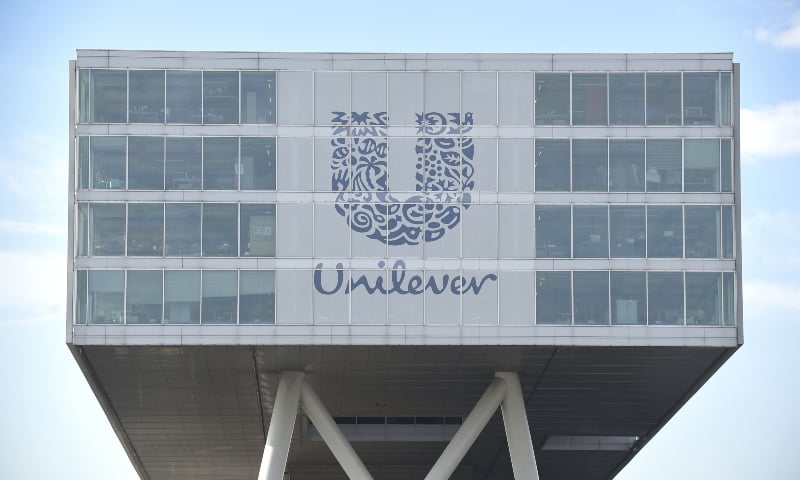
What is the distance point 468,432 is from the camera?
70.6 metres

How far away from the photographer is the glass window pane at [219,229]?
65.3 m

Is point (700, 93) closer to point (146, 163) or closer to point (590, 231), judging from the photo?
→ point (590, 231)

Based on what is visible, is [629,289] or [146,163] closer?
[629,289]

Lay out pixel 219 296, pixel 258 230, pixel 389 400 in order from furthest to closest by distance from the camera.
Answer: pixel 389 400
pixel 258 230
pixel 219 296

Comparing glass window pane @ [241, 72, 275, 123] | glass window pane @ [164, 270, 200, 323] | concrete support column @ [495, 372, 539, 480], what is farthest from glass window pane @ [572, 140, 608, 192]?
glass window pane @ [164, 270, 200, 323]

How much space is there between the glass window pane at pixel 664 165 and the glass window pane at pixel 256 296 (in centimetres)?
1531

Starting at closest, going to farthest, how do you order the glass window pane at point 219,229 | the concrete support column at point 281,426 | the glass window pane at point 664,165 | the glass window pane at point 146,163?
the glass window pane at point 219,229 → the glass window pane at point 146,163 → the glass window pane at point 664,165 → the concrete support column at point 281,426

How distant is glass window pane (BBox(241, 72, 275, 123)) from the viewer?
65.9m

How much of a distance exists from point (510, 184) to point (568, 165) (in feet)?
7.88

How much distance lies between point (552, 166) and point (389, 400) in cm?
1501

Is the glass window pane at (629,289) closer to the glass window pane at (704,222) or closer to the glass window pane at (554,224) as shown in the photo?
the glass window pane at (554,224)

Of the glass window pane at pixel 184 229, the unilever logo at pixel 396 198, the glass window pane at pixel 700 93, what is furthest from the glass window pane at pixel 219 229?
the glass window pane at pixel 700 93

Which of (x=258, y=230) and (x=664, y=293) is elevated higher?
(x=258, y=230)

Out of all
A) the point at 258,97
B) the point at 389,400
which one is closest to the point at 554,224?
the point at 258,97
